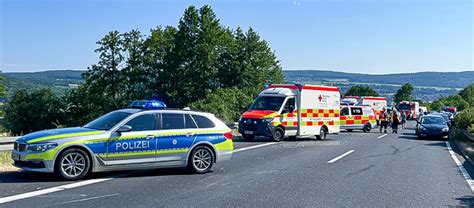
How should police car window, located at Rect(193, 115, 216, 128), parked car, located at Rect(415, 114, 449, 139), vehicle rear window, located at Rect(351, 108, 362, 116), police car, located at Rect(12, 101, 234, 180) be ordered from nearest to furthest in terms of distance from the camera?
police car, located at Rect(12, 101, 234, 180), police car window, located at Rect(193, 115, 216, 128), parked car, located at Rect(415, 114, 449, 139), vehicle rear window, located at Rect(351, 108, 362, 116)

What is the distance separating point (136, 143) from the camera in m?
11.1

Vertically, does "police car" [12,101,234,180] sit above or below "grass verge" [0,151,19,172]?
above

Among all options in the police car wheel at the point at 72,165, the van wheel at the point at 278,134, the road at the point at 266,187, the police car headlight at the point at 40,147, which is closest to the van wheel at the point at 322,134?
the van wheel at the point at 278,134

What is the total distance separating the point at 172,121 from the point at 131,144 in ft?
3.83

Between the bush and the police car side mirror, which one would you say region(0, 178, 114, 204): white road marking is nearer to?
the police car side mirror

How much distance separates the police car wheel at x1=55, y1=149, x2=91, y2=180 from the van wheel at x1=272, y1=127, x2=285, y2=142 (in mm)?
13089

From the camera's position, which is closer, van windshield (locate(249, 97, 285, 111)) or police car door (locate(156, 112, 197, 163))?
police car door (locate(156, 112, 197, 163))

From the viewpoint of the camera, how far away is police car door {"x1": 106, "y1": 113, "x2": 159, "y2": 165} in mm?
10844

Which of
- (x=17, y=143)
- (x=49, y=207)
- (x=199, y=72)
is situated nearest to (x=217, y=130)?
(x=17, y=143)

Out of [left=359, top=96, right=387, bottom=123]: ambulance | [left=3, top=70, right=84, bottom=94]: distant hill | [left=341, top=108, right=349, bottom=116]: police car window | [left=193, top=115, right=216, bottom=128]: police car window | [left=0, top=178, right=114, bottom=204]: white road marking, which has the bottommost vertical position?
[left=0, top=178, right=114, bottom=204]: white road marking

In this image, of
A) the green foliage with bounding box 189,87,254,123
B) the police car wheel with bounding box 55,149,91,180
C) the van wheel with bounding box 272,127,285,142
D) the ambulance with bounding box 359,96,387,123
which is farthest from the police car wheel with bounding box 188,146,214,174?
the ambulance with bounding box 359,96,387,123

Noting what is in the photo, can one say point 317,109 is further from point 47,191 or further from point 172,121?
point 47,191

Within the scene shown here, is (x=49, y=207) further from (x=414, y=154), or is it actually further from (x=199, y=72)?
(x=199, y=72)

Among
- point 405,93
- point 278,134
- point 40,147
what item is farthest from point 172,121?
point 405,93
